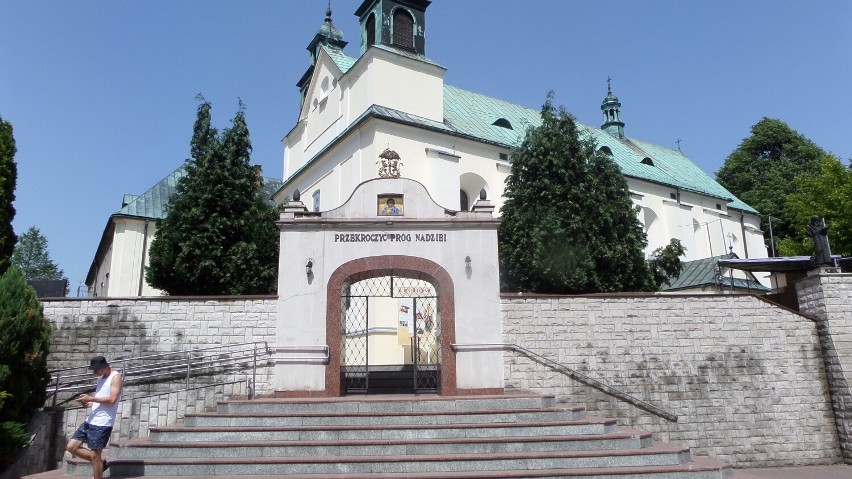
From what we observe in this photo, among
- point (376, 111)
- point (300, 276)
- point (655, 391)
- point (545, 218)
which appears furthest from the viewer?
point (376, 111)

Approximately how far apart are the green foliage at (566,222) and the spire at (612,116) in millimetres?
28979

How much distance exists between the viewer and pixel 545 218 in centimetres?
1794

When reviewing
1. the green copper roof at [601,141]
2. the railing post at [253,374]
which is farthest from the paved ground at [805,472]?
the green copper roof at [601,141]

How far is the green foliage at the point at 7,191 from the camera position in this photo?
42.1 feet

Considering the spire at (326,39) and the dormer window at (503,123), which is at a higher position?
the spire at (326,39)

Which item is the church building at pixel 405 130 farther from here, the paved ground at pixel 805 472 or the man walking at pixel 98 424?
the man walking at pixel 98 424

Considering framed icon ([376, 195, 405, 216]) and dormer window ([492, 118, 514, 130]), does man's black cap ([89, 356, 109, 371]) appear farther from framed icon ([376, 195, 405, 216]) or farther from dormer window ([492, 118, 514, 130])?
dormer window ([492, 118, 514, 130])

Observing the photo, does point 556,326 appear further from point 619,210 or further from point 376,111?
point 376,111

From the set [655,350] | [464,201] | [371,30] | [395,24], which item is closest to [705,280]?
[464,201]

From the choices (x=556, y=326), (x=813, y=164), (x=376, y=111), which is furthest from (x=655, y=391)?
(x=813, y=164)

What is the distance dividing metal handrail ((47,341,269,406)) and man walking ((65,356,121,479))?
376 cm

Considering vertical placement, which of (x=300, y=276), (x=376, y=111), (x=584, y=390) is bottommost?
(x=584, y=390)

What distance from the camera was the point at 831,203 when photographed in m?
26.0

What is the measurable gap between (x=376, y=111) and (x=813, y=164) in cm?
3316
